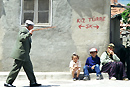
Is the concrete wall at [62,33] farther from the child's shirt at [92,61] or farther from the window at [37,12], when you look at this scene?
the child's shirt at [92,61]

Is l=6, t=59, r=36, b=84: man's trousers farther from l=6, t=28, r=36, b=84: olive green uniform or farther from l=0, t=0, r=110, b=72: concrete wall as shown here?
l=0, t=0, r=110, b=72: concrete wall

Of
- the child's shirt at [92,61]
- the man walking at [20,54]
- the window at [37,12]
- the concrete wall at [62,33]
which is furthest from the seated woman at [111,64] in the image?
the man walking at [20,54]

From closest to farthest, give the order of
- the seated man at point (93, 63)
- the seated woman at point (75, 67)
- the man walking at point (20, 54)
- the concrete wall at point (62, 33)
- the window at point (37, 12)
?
1. the man walking at point (20, 54)
2. the seated woman at point (75, 67)
3. the seated man at point (93, 63)
4. the concrete wall at point (62, 33)
5. the window at point (37, 12)

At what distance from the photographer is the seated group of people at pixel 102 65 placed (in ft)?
25.9

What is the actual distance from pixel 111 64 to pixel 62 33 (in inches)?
82.7

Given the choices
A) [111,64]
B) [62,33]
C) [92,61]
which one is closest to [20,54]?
[92,61]

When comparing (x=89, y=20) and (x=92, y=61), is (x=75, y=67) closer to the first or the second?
(x=92, y=61)

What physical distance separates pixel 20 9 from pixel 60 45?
196cm

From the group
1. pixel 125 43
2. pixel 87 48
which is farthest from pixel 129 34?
pixel 87 48

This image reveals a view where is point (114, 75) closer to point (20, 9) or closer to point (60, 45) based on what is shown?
point (60, 45)

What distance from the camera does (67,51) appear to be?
895 cm

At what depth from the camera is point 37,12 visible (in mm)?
9078

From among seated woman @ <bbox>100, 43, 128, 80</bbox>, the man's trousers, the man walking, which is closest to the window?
seated woman @ <bbox>100, 43, 128, 80</bbox>

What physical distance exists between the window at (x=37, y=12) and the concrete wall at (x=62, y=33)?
24 centimetres
